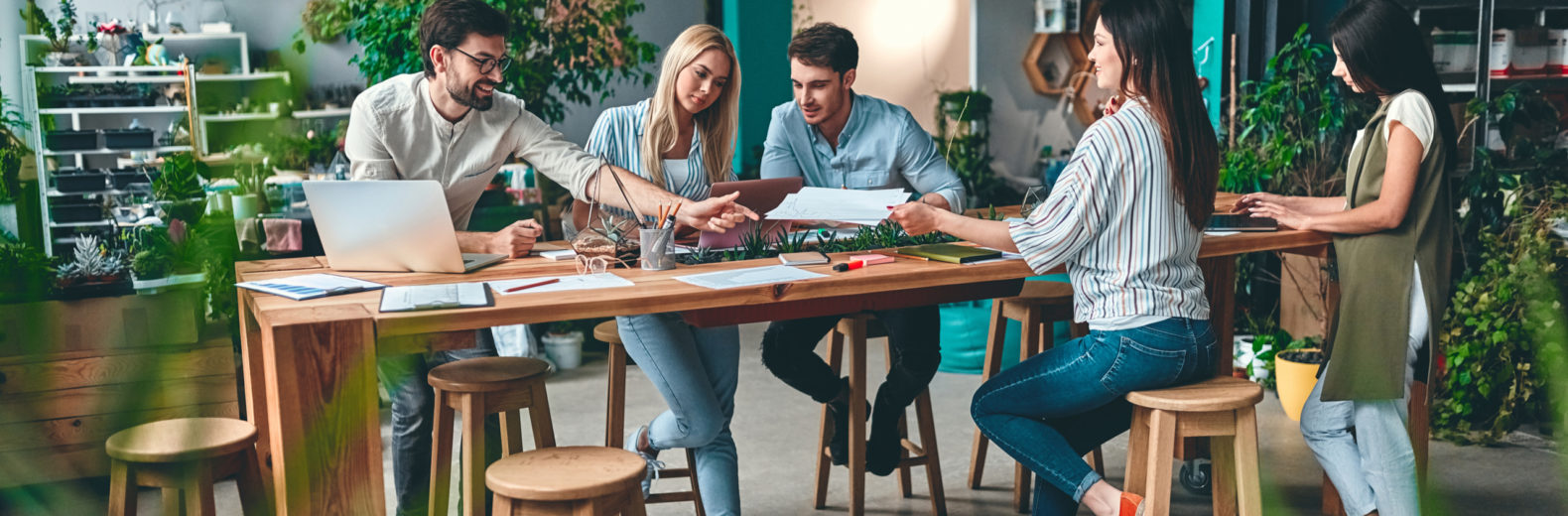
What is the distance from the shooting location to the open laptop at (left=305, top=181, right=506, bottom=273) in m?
2.12

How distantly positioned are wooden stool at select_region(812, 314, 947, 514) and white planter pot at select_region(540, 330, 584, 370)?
1876 mm

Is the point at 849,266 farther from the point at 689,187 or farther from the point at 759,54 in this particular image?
the point at 759,54

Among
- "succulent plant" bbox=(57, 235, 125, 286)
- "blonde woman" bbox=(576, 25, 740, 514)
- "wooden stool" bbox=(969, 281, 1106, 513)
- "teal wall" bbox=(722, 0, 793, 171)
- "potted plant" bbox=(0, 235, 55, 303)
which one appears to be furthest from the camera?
"teal wall" bbox=(722, 0, 793, 171)

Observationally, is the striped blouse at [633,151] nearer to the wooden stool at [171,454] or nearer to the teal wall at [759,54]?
the wooden stool at [171,454]

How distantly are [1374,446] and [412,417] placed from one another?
7.00ft

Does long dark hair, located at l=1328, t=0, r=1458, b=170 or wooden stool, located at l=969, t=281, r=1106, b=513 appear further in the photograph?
wooden stool, located at l=969, t=281, r=1106, b=513

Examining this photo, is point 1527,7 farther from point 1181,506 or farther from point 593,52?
point 593,52

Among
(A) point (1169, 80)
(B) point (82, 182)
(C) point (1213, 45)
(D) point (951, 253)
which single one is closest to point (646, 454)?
(D) point (951, 253)

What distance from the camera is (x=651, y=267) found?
2.40 metres

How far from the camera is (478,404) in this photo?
7.73 ft

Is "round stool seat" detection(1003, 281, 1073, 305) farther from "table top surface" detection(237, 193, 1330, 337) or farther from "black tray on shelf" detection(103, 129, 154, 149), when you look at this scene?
"black tray on shelf" detection(103, 129, 154, 149)

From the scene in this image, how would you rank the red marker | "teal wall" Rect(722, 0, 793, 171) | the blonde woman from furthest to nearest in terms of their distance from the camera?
"teal wall" Rect(722, 0, 793, 171), the blonde woman, the red marker

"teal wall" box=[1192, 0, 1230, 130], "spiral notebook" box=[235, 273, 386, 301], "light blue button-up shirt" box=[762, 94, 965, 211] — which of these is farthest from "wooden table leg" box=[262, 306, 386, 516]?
"teal wall" box=[1192, 0, 1230, 130]

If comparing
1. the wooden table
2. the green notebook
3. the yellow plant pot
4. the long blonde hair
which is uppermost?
the long blonde hair
